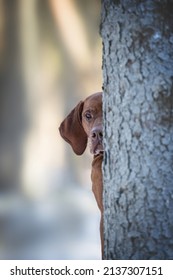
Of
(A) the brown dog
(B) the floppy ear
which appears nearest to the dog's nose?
(A) the brown dog

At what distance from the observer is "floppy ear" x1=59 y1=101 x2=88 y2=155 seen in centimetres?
201

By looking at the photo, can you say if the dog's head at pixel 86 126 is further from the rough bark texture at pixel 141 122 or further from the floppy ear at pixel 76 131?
the rough bark texture at pixel 141 122

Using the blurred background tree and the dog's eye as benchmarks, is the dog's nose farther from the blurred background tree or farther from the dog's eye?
the blurred background tree

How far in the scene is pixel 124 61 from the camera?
1416mm

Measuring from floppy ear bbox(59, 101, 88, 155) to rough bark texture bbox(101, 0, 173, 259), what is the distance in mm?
552

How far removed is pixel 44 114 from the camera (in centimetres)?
238

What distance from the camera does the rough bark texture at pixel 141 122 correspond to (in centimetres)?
139

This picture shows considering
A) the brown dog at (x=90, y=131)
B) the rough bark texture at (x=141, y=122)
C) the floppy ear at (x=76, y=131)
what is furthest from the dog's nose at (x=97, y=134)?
Result: the rough bark texture at (x=141, y=122)

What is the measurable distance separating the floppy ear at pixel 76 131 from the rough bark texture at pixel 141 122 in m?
0.55

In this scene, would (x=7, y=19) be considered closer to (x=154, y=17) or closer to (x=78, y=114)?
(x=78, y=114)

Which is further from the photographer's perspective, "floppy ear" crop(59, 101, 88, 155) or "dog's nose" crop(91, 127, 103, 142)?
"floppy ear" crop(59, 101, 88, 155)

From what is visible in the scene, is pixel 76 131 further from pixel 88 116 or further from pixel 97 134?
pixel 97 134

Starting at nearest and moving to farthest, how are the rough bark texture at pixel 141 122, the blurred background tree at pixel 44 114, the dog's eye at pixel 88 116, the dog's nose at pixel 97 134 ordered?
the rough bark texture at pixel 141 122 → the dog's nose at pixel 97 134 → the dog's eye at pixel 88 116 → the blurred background tree at pixel 44 114
